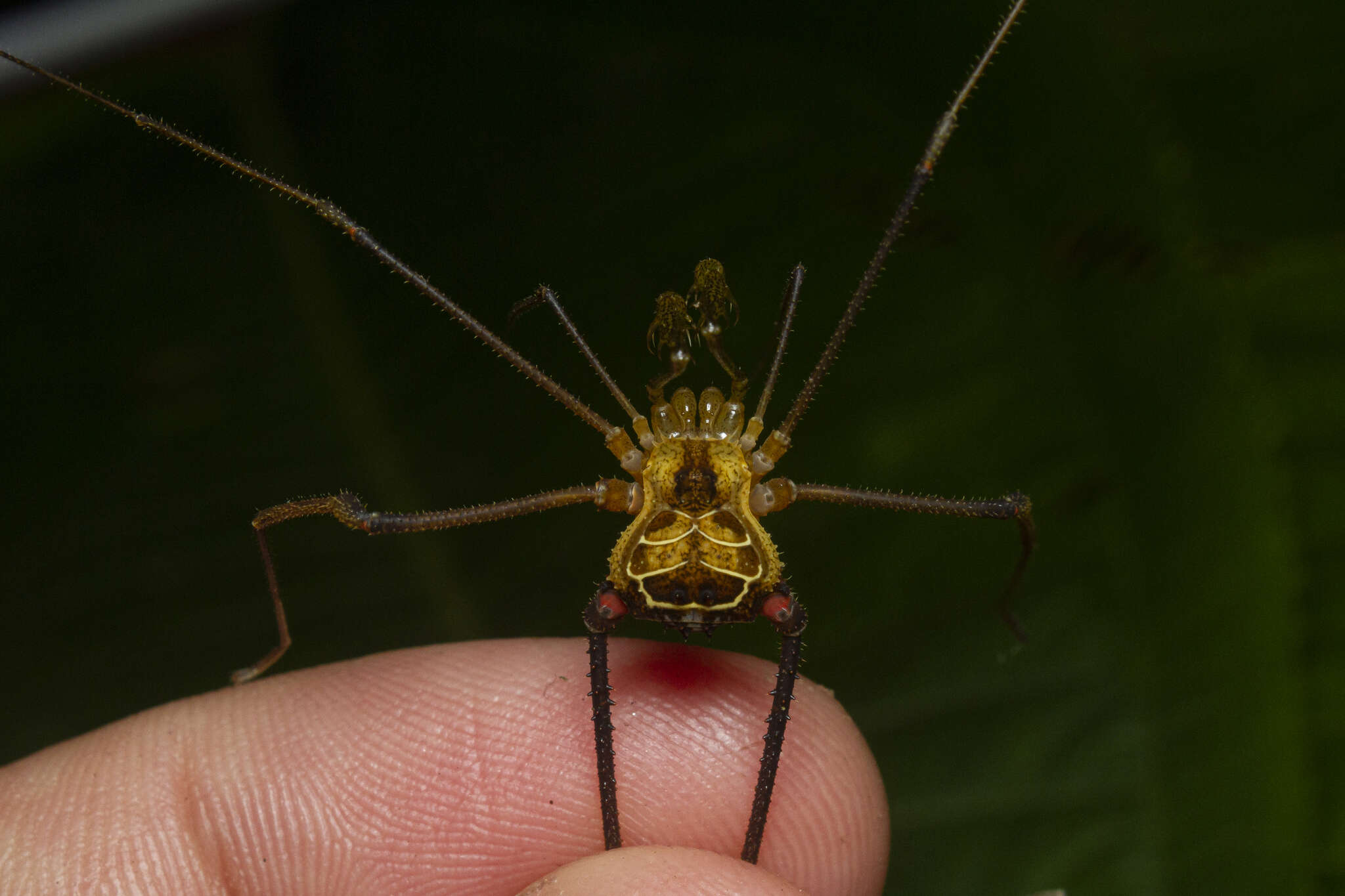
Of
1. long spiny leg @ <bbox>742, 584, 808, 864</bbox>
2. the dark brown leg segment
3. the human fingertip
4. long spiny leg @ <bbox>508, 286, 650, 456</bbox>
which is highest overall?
long spiny leg @ <bbox>508, 286, 650, 456</bbox>

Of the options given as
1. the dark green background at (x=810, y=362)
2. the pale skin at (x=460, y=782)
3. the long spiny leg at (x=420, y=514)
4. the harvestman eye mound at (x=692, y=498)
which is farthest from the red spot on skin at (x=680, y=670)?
the dark green background at (x=810, y=362)

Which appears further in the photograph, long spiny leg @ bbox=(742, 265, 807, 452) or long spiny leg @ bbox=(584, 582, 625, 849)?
long spiny leg @ bbox=(742, 265, 807, 452)

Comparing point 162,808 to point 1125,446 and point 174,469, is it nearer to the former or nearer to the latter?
point 174,469

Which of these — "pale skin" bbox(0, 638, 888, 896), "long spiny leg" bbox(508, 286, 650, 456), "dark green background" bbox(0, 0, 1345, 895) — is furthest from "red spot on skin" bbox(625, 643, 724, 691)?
"dark green background" bbox(0, 0, 1345, 895)

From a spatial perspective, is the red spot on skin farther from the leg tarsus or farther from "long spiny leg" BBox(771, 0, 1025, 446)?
"long spiny leg" BBox(771, 0, 1025, 446)

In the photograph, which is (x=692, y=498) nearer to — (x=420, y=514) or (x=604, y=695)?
(x=604, y=695)

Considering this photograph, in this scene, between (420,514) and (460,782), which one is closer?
(420,514)

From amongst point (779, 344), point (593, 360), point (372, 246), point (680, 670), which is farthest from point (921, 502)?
point (372, 246)
